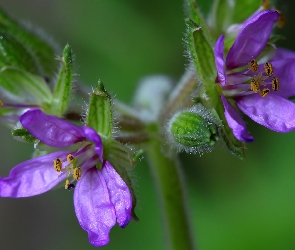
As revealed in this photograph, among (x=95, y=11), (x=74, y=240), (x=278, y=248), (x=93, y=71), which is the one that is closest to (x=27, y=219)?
(x=74, y=240)

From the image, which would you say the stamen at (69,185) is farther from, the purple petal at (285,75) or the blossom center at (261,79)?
the purple petal at (285,75)

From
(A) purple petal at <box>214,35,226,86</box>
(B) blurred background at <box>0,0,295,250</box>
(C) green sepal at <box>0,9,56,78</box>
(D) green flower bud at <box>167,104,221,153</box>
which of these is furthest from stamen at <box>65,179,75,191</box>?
(B) blurred background at <box>0,0,295,250</box>

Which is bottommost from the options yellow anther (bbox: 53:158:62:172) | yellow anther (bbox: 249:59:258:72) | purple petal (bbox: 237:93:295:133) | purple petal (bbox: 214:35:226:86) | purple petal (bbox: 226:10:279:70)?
yellow anther (bbox: 53:158:62:172)

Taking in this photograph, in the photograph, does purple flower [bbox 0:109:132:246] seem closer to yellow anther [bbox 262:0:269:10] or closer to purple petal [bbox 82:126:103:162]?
purple petal [bbox 82:126:103:162]

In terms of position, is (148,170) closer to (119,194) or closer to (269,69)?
(269,69)

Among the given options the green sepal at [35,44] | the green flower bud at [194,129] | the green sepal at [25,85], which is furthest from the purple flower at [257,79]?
the green sepal at [35,44]

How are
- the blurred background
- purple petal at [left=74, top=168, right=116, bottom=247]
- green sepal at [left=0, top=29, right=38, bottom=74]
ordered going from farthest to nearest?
the blurred background < green sepal at [left=0, top=29, right=38, bottom=74] < purple petal at [left=74, top=168, right=116, bottom=247]
